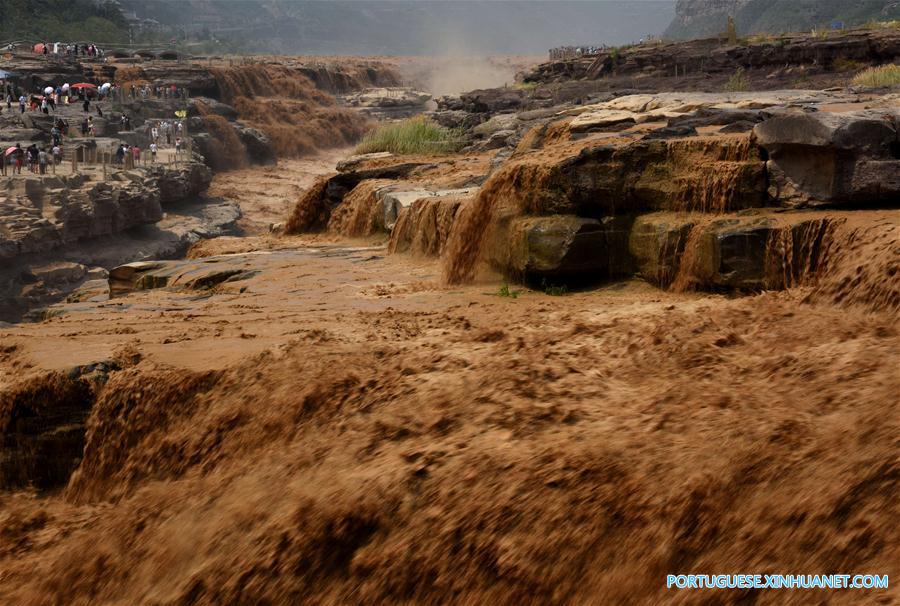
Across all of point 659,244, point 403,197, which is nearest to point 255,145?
point 403,197

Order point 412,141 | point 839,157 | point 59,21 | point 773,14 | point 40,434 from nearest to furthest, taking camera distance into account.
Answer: point 40,434, point 839,157, point 412,141, point 59,21, point 773,14

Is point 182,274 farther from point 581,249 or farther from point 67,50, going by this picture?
point 67,50

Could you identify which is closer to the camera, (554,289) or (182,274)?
(554,289)

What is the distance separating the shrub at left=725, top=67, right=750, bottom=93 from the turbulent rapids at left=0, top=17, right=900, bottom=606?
771cm

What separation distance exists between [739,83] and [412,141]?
20.4 feet

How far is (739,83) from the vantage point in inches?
741

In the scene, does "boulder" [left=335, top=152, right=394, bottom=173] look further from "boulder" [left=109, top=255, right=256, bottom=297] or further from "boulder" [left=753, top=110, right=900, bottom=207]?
"boulder" [left=753, top=110, right=900, bottom=207]

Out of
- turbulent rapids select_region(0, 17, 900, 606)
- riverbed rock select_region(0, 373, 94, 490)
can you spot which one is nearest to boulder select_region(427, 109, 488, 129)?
turbulent rapids select_region(0, 17, 900, 606)

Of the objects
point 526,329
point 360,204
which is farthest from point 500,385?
point 360,204

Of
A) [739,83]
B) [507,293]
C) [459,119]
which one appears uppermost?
[739,83]

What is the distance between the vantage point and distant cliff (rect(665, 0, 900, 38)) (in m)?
57.0

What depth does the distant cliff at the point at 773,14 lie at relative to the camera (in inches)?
2244

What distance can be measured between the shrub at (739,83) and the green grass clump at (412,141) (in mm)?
5149

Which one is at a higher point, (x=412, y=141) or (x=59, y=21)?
(x=59, y=21)
